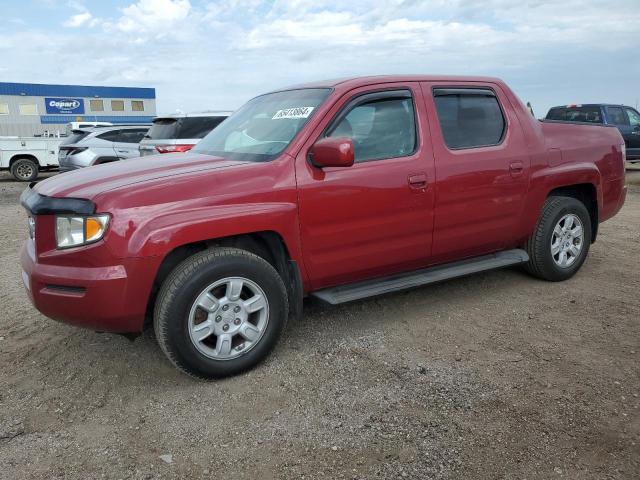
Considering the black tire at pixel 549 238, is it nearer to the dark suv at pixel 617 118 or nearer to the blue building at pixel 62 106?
the dark suv at pixel 617 118

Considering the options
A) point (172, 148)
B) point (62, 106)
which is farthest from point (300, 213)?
point (62, 106)

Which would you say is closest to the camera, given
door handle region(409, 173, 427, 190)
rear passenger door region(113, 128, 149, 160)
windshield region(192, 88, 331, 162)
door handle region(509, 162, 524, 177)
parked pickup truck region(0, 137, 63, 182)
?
windshield region(192, 88, 331, 162)

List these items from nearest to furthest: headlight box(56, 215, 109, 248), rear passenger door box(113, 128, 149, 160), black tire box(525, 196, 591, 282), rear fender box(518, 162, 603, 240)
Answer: headlight box(56, 215, 109, 248) < rear fender box(518, 162, 603, 240) < black tire box(525, 196, 591, 282) < rear passenger door box(113, 128, 149, 160)

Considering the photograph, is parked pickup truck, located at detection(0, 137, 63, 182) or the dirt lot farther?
parked pickup truck, located at detection(0, 137, 63, 182)

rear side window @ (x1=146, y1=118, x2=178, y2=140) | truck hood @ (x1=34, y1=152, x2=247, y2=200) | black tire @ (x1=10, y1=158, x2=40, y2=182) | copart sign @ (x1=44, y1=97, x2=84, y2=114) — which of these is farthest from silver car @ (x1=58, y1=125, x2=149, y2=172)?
copart sign @ (x1=44, y1=97, x2=84, y2=114)

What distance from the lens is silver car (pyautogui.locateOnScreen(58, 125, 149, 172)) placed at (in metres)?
12.4

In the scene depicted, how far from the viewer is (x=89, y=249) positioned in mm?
2896

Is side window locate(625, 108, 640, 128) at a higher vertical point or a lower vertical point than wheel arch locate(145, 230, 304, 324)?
higher

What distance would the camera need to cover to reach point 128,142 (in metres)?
12.9

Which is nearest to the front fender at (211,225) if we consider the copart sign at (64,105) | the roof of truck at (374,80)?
the roof of truck at (374,80)

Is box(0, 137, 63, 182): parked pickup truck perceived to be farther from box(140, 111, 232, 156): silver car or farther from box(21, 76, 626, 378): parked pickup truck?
box(21, 76, 626, 378): parked pickup truck

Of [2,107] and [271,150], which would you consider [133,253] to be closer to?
[271,150]

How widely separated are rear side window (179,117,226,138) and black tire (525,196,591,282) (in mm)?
6348

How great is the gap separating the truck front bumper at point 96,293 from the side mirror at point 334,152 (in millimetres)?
1201
